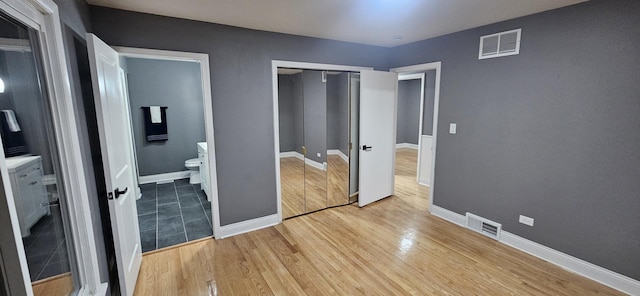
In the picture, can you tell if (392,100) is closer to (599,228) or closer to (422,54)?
(422,54)

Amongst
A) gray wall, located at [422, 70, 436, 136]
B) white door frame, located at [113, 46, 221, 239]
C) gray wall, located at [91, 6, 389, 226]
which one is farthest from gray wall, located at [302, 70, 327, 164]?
gray wall, located at [422, 70, 436, 136]

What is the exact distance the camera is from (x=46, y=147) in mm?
1437

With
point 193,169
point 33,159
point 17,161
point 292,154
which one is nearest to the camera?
point 17,161

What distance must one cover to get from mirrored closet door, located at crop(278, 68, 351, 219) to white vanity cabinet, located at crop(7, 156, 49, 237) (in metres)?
2.39

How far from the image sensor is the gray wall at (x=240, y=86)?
2.51 m

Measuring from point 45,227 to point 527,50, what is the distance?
386cm

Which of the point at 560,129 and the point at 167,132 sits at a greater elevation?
the point at 560,129

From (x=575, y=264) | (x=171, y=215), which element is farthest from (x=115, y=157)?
(x=575, y=264)

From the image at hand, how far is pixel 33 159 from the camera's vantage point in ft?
4.36

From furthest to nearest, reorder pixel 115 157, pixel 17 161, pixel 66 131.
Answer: pixel 115 157
pixel 66 131
pixel 17 161

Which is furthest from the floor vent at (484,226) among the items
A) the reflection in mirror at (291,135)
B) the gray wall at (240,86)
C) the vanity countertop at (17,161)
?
the vanity countertop at (17,161)

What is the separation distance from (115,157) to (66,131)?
1.79ft

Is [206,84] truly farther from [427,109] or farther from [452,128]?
[427,109]

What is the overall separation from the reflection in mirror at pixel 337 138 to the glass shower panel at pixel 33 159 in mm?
2860
